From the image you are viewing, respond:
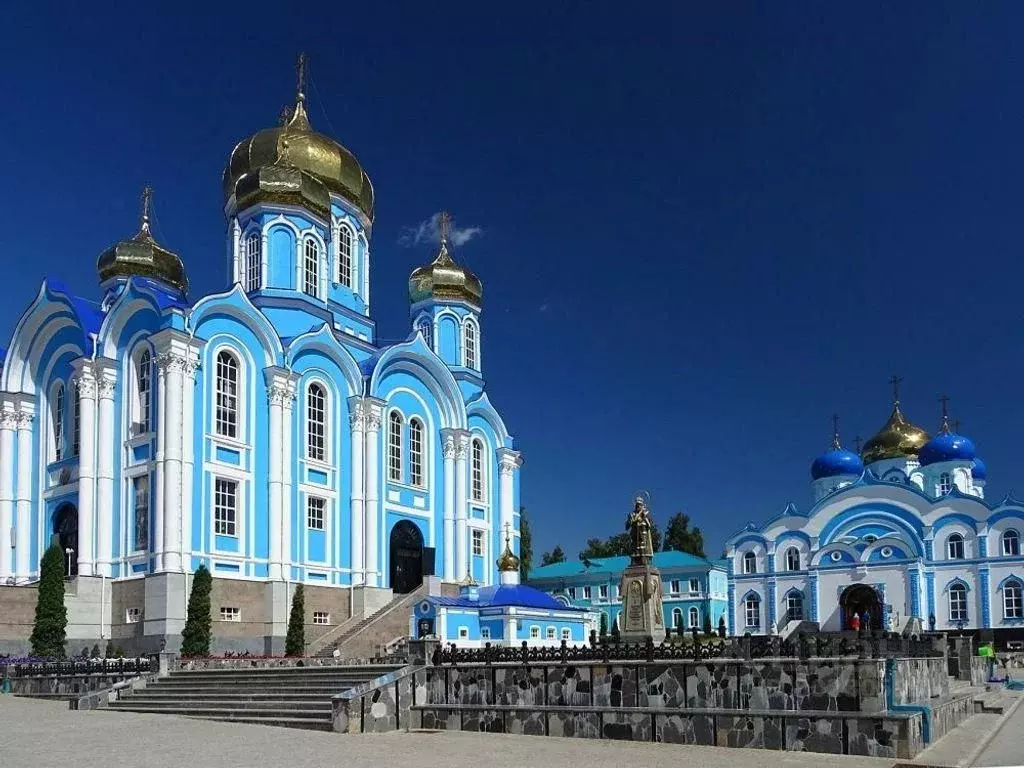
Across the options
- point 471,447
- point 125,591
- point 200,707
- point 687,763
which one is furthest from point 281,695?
point 471,447

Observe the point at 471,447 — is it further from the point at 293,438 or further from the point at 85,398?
the point at 85,398

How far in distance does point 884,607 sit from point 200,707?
37753 mm

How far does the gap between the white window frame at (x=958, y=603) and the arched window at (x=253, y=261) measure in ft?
109

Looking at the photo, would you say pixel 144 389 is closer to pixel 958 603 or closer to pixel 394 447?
pixel 394 447

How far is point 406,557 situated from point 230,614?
7.68 meters

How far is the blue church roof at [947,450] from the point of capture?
5438cm

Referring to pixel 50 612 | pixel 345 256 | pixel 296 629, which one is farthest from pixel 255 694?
pixel 345 256

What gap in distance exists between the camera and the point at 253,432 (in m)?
29.4

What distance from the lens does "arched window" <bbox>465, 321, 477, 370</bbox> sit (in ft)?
132

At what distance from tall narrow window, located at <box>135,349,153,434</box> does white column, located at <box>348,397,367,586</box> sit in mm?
6155

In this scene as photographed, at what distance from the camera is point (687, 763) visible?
11375 millimetres

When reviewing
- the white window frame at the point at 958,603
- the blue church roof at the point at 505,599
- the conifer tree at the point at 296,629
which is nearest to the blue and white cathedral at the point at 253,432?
the conifer tree at the point at 296,629

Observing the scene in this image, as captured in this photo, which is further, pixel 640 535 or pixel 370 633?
pixel 370 633

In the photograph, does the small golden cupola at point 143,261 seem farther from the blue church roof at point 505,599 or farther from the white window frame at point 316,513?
the blue church roof at point 505,599
